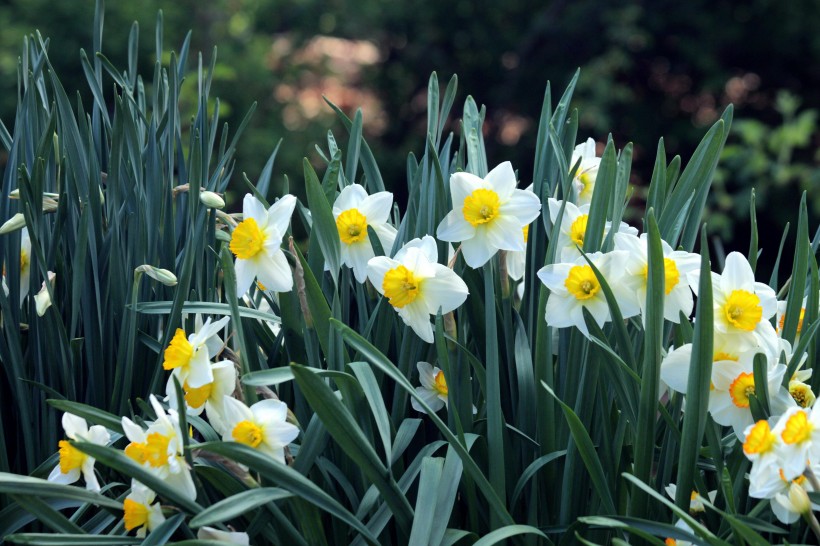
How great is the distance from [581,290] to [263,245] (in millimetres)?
307

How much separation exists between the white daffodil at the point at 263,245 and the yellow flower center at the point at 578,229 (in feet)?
0.93

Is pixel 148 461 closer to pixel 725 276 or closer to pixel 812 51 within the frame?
pixel 725 276

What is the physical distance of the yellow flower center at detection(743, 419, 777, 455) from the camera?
71 cm

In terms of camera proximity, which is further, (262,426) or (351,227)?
(351,227)

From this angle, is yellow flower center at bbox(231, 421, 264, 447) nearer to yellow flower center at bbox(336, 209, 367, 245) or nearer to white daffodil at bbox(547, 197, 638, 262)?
yellow flower center at bbox(336, 209, 367, 245)

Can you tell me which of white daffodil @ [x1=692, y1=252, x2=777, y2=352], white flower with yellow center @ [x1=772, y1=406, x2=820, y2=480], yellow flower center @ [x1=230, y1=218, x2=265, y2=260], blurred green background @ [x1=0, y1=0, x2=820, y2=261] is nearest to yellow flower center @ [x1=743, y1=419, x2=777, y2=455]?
white flower with yellow center @ [x1=772, y1=406, x2=820, y2=480]

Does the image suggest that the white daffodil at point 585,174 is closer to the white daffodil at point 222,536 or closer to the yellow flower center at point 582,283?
the yellow flower center at point 582,283

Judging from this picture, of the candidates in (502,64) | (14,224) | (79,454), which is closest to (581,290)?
(79,454)

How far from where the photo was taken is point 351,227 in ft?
3.06

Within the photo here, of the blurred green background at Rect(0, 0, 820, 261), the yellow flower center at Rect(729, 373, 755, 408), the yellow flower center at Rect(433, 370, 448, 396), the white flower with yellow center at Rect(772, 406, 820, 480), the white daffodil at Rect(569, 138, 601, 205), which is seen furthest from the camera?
the blurred green background at Rect(0, 0, 820, 261)

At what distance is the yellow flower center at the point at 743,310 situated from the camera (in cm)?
81

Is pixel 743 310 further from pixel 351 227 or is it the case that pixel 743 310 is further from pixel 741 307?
pixel 351 227

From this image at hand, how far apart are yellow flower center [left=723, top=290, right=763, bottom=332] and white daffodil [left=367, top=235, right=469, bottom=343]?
0.24 meters

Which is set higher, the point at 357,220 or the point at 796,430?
the point at 357,220
